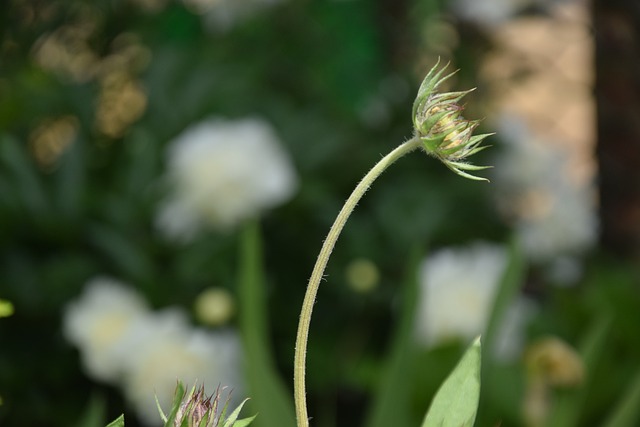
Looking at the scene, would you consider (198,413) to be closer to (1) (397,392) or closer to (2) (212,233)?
(1) (397,392)

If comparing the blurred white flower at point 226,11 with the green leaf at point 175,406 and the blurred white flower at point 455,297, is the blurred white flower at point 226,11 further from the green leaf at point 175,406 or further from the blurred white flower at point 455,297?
the green leaf at point 175,406

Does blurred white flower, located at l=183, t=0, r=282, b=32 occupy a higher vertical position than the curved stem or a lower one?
higher

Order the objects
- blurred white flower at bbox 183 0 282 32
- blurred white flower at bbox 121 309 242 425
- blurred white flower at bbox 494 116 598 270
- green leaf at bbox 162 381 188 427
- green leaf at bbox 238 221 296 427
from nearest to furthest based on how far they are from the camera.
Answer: green leaf at bbox 162 381 188 427, green leaf at bbox 238 221 296 427, blurred white flower at bbox 121 309 242 425, blurred white flower at bbox 494 116 598 270, blurred white flower at bbox 183 0 282 32

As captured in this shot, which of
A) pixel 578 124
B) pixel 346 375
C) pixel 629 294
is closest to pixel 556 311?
pixel 629 294

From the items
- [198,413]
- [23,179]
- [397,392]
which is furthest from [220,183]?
[198,413]

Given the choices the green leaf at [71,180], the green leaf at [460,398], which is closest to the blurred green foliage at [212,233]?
the green leaf at [71,180]

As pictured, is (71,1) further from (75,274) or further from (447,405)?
(447,405)

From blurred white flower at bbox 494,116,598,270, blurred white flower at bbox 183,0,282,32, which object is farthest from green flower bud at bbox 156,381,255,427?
blurred white flower at bbox 183,0,282,32

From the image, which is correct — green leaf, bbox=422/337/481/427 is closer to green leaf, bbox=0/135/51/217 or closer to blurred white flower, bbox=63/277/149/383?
blurred white flower, bbox=63/277/149/383
